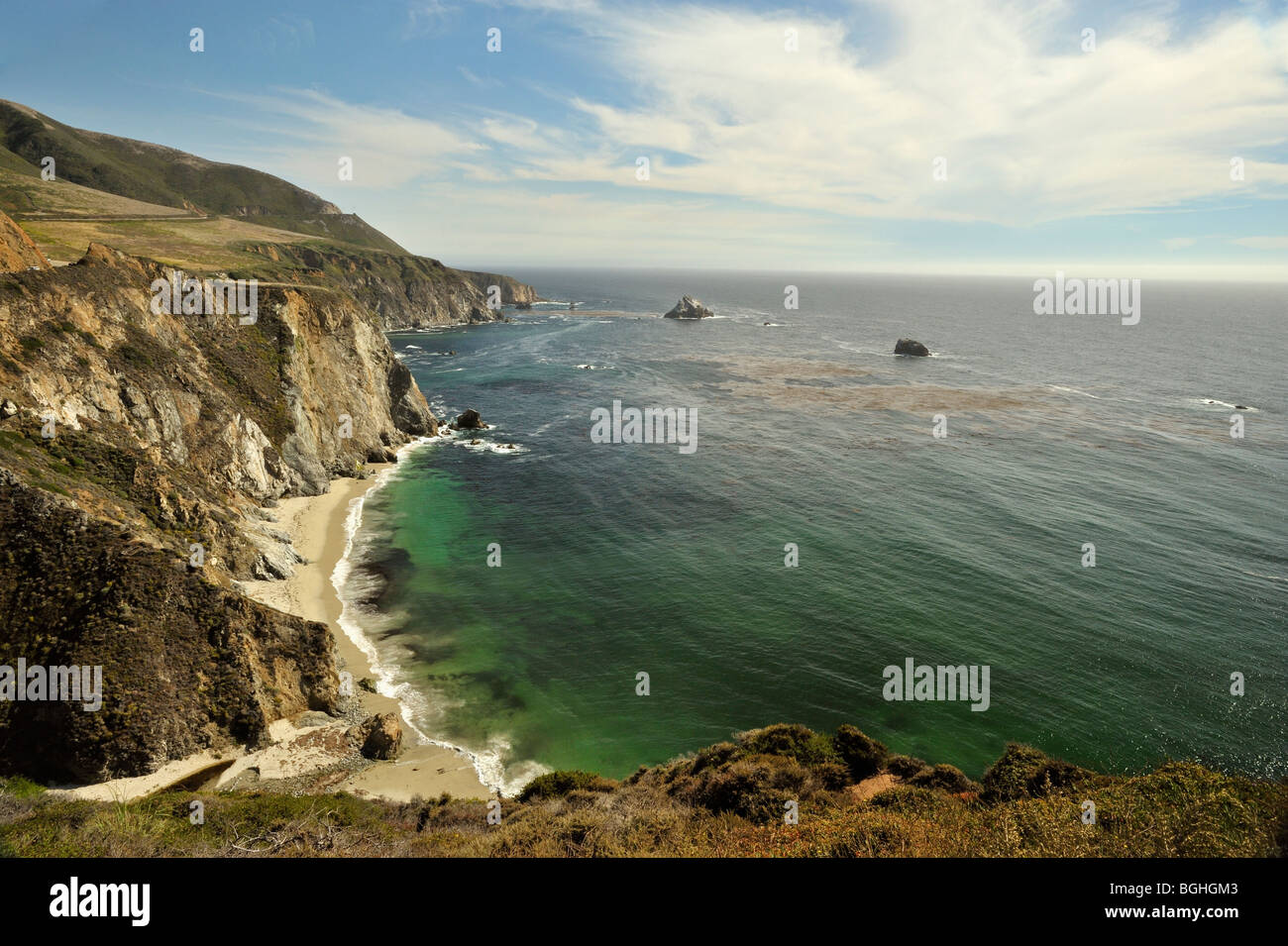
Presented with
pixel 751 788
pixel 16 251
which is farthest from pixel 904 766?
pixel 16 251

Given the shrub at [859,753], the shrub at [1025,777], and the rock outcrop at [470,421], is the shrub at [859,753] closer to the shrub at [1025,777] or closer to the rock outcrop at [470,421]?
the shrub at [1025,777]

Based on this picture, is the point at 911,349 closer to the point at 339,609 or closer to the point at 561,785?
the point at 339,609

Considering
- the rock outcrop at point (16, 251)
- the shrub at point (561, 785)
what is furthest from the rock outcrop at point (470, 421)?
the shrub at point (561, 785)

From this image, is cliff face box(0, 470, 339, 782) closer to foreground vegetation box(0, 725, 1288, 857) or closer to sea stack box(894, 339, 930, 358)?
foreground vegetation box(0, 725, 1288, 857)

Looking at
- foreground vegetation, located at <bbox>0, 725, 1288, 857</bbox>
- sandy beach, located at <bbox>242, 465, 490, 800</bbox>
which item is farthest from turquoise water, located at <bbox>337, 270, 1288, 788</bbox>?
foreground vegetation, located at <bbox>0, 725, 1288, 857</bbox>

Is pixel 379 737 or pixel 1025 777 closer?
pixel 1025 777
